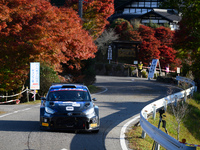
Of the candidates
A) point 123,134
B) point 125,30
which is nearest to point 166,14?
point 125,30

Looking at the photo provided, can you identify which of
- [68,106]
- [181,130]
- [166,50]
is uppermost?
[166,50]

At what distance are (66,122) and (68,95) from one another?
1486mm

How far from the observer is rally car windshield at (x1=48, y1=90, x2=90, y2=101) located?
11359mm

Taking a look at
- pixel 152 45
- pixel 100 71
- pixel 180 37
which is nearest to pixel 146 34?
pixel 152 45

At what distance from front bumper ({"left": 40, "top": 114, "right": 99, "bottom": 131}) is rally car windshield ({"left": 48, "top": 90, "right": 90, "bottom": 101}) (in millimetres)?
1163

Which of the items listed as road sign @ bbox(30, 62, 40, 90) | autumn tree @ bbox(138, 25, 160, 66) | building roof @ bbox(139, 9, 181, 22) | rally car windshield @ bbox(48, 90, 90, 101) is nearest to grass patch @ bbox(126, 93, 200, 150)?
rally car windshield @ bbox(48, 90, 90, 101)

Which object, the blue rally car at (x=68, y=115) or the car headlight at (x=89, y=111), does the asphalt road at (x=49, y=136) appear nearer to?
the blue rally car at (x=68, y=115)

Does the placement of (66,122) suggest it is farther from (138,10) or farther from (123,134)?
(138,10)

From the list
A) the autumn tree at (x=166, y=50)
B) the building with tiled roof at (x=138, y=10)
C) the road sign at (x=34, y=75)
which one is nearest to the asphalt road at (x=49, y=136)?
the road sign at (x=34, y=75)

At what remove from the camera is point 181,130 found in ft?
54.2

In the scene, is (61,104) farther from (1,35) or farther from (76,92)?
(1,35)

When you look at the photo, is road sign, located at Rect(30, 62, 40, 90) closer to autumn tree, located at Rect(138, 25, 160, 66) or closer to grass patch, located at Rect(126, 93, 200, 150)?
grass patch, located at Rect(126, 93, 200, 150)

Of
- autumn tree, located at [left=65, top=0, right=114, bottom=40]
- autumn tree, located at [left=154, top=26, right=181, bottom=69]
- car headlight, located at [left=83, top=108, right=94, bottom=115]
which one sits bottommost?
car headlight, located at [left=83, top=108, right=94, bottom=115]

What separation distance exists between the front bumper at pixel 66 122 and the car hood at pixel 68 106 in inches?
10.1
